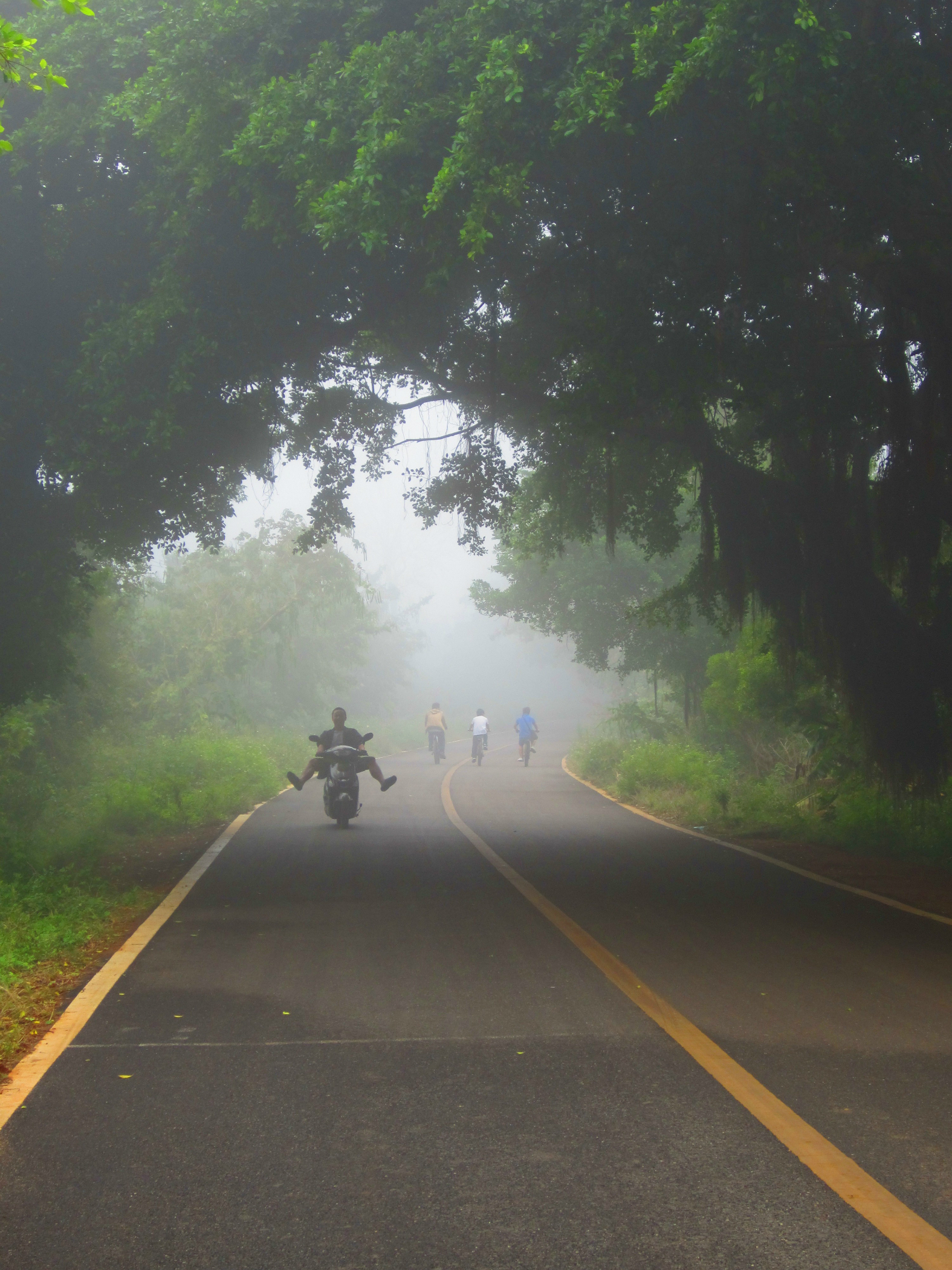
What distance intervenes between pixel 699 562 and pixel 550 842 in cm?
415

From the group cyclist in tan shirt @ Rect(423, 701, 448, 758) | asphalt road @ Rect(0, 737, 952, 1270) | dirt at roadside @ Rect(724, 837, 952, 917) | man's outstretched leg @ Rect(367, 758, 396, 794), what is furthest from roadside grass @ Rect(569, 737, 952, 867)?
cyclist in tan shirt @ Rect(423, 701, 448, 758)

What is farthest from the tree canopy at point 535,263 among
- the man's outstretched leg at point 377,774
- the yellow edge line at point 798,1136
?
the yellow edge line at point 798,1136

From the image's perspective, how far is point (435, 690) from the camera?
10194cm

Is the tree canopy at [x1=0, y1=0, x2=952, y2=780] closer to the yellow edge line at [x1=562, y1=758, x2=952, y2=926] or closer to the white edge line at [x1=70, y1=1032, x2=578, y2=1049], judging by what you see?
the yellow edge line at [x1=562, y1=758, x2=952, y2=926]

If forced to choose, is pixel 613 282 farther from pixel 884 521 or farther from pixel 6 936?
pixel 6 936

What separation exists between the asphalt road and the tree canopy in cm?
509

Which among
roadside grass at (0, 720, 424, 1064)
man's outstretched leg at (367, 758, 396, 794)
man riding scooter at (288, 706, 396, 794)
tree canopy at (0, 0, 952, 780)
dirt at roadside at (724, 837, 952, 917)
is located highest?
tree canopy at (0, 0, 952, 780)

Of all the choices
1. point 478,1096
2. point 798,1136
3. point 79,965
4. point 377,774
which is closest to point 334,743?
point 377,774

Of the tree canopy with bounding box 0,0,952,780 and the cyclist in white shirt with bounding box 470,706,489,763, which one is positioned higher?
the tree canopy with bounding box 0,0,952,780

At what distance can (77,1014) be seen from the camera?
18.8ft

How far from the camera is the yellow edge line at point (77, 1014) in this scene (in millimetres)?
4539

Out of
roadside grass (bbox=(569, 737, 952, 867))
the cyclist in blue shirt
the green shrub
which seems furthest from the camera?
the cyclist in blue shirt

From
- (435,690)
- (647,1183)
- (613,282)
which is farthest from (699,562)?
(435,690)

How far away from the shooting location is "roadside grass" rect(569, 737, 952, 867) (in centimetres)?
1351
